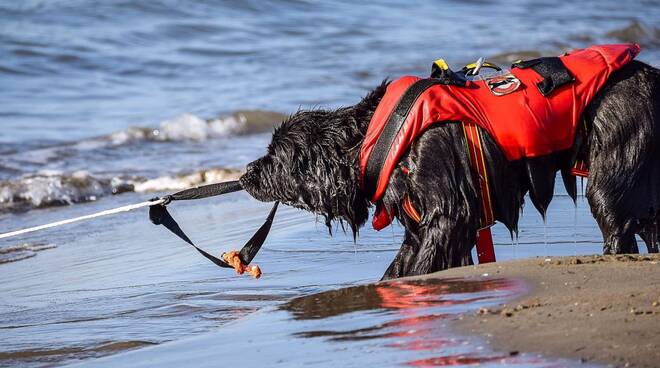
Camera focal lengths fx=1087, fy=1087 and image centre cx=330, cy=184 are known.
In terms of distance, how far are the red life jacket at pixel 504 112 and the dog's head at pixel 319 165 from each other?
0.11 metres

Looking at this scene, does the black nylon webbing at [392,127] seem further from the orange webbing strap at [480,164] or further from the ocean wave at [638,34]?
the ocean wave at [638,34]

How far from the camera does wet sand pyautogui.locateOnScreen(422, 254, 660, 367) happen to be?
3.42 m

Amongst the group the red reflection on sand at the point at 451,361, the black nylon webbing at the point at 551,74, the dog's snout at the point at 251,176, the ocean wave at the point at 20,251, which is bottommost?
the ocean wave at the point at 20,251

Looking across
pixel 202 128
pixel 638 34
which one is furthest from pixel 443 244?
pixel 638 34

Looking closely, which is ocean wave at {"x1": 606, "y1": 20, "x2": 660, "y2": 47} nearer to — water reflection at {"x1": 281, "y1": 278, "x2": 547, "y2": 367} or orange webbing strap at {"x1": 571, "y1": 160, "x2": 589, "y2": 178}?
orange webbing strap at {"x1": 571, "y1": 160, "x2": 589, "y2": 178}

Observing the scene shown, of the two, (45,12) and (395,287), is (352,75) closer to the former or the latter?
(45,12)

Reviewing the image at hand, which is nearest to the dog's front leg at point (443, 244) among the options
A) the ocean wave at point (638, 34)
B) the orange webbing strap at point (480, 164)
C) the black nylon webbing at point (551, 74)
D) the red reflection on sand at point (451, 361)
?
the orange webbing strap at point (480, 164)

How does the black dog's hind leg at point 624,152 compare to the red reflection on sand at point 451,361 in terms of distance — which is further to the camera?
the black dog's hind leg at point 624,152

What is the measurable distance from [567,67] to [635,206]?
28.1 inches

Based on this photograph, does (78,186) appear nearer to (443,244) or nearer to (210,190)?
(210,190)

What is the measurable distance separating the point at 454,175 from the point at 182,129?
7.89 meters

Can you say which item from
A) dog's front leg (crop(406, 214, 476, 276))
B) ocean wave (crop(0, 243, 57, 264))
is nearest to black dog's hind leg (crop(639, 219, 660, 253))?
dog's front leg (crop(406, 214, 476, 276))

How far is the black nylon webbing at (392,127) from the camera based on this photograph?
190 inches

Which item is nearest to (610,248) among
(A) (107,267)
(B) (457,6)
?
(A) (107,267)
